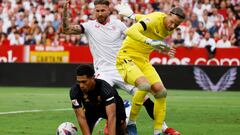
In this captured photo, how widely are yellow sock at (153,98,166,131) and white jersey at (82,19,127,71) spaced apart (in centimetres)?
124

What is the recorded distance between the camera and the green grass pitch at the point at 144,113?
40.3 ft

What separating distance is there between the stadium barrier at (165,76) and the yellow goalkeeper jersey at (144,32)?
1303cm

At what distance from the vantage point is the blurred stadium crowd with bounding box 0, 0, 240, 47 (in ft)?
85.3

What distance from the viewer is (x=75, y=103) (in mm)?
9719

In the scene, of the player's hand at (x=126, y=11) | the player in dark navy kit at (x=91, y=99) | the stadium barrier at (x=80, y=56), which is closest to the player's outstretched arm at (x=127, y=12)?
the player's hand at (x=126, y=11)

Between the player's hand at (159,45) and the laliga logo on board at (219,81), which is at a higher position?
the player's hand at (159,45)

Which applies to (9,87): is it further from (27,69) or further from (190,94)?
(190,94)

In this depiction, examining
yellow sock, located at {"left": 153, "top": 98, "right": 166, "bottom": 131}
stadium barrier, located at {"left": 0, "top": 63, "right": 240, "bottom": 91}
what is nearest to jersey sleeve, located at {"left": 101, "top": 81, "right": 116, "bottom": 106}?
yellow sock, located at {"left": 153, "top": 98, "right": 166, "bottom": 131}

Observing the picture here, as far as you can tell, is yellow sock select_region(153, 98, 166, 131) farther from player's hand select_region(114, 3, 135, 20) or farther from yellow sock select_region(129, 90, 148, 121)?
player's hand select_region(114, 3, 135, 20)

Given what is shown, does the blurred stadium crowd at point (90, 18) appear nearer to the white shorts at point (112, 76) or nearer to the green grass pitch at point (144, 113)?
the green grass pitch at point (144, 113)

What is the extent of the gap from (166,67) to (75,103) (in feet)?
50.5

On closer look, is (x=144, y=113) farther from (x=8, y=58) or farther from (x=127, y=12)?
(x=8, y=58)

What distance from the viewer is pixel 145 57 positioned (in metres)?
11.7

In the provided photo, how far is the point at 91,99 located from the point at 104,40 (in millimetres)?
2605
